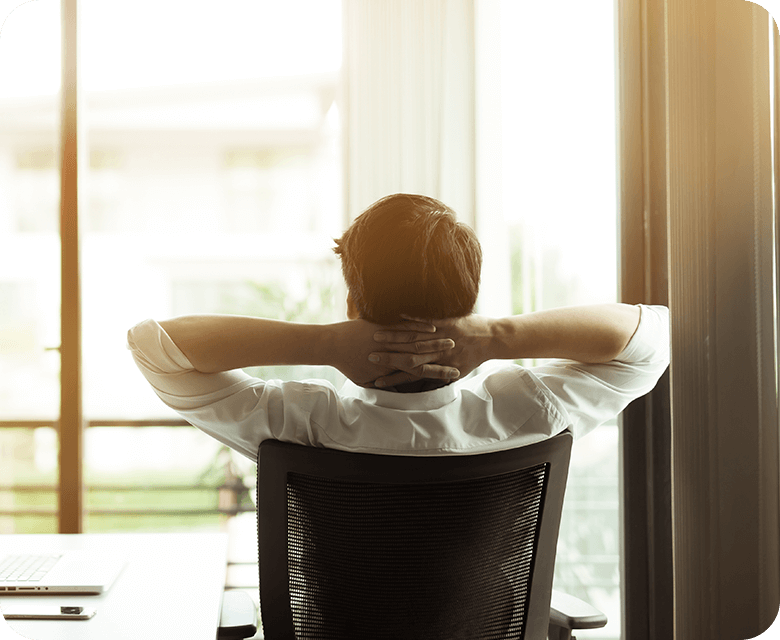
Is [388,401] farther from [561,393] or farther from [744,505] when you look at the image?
[744,505]

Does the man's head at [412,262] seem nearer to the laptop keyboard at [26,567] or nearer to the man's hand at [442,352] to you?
the man's hand at [442,352]

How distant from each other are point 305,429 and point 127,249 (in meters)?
4.72

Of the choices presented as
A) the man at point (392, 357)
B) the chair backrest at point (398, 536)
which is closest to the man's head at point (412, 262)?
the man at point (392, 357)

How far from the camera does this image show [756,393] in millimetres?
A: 1139

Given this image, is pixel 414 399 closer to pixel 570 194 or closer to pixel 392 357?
pixel 392 357

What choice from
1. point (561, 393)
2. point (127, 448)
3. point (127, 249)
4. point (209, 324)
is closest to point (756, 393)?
point (561, 393)

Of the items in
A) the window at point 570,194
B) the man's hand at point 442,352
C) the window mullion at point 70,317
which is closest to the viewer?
the man's hand at point 442,352

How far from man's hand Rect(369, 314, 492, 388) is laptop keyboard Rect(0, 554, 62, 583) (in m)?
0.83

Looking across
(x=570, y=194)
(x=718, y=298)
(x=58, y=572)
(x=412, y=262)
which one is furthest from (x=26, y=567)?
(x=570, y=194)

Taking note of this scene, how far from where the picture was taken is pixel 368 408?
873 millimetres

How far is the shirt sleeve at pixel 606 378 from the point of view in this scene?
91 centimetres

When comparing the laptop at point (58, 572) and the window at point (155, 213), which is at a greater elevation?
the window at point (155, 213)

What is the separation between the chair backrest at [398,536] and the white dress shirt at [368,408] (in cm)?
6

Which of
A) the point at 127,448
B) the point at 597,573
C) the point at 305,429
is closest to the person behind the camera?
the point at 305,429
